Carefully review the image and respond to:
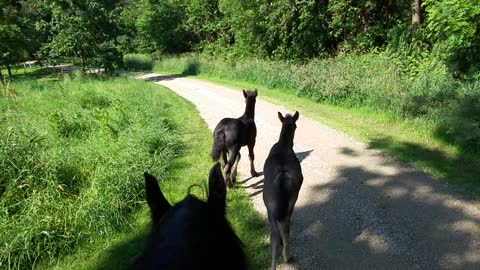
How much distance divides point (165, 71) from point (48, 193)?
25833 millimetres

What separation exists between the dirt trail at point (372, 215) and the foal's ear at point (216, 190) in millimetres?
2533

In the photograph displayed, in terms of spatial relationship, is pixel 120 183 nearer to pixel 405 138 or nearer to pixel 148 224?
pixel 148 224

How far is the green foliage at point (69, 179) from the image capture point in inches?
161

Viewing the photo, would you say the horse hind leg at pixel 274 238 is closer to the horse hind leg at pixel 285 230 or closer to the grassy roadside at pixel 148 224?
the horse hind leg at pixel 285 230

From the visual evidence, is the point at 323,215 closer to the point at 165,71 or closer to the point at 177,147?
the point at 177,147

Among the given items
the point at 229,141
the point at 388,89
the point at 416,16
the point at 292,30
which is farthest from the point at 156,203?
the point at 292,30

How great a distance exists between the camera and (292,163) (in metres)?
3.96

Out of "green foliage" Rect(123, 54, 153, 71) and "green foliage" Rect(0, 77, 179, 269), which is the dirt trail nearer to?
"green foliage" Rect(0, 77, 179, 269)

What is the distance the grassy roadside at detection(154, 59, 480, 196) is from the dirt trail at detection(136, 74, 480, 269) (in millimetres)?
344

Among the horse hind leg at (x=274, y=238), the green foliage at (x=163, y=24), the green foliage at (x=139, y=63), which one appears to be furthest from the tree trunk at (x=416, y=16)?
the green foliage at (x=163, y=24)

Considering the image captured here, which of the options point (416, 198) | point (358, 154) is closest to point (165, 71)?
point (358, 154)

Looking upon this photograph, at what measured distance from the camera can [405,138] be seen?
7.55m

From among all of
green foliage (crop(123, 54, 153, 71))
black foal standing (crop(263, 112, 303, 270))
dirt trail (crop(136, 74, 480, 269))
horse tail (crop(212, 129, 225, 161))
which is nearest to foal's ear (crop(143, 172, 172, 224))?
black foal standing (crop(263, 112, 303, 270))

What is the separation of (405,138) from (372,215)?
3559 millimetres
